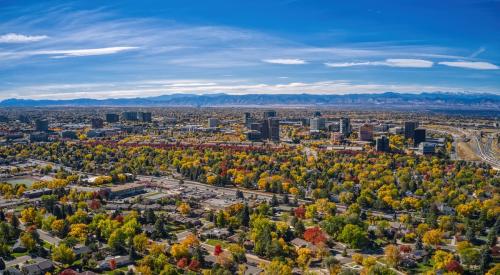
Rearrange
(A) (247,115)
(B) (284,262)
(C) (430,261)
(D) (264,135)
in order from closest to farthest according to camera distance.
→ (B) (284,262), (C) (430,261), (D) (264,135), (A) (247,115)

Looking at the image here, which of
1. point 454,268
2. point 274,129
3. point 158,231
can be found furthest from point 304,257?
point 274,129

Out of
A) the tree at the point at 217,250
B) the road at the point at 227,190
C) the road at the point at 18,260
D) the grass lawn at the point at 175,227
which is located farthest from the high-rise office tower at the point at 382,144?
the road at the point at 18,260

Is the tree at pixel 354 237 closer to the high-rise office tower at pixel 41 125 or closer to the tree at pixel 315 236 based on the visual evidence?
the tree at pixel 315 236

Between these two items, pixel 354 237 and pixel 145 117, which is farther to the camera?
pixel 145 117

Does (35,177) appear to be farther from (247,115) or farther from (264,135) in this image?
(247,115)

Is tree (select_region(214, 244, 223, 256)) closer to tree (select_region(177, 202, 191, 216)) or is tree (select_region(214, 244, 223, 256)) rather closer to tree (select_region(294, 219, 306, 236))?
tree (select_region(294, 219, 306, 236))

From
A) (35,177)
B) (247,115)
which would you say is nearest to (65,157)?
(35,177)

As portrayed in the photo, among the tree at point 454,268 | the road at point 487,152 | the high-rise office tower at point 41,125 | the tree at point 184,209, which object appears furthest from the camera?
the high-rise office tower at point 41,125

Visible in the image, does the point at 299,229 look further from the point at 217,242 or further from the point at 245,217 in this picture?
the point at 217,242

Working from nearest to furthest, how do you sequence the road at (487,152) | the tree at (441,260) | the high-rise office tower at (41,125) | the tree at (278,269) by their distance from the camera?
1. the tree at (278,269)
2. the tree at (441,260)
3. the road at (487,152)
4. the high-rise office tower at (41,125)
